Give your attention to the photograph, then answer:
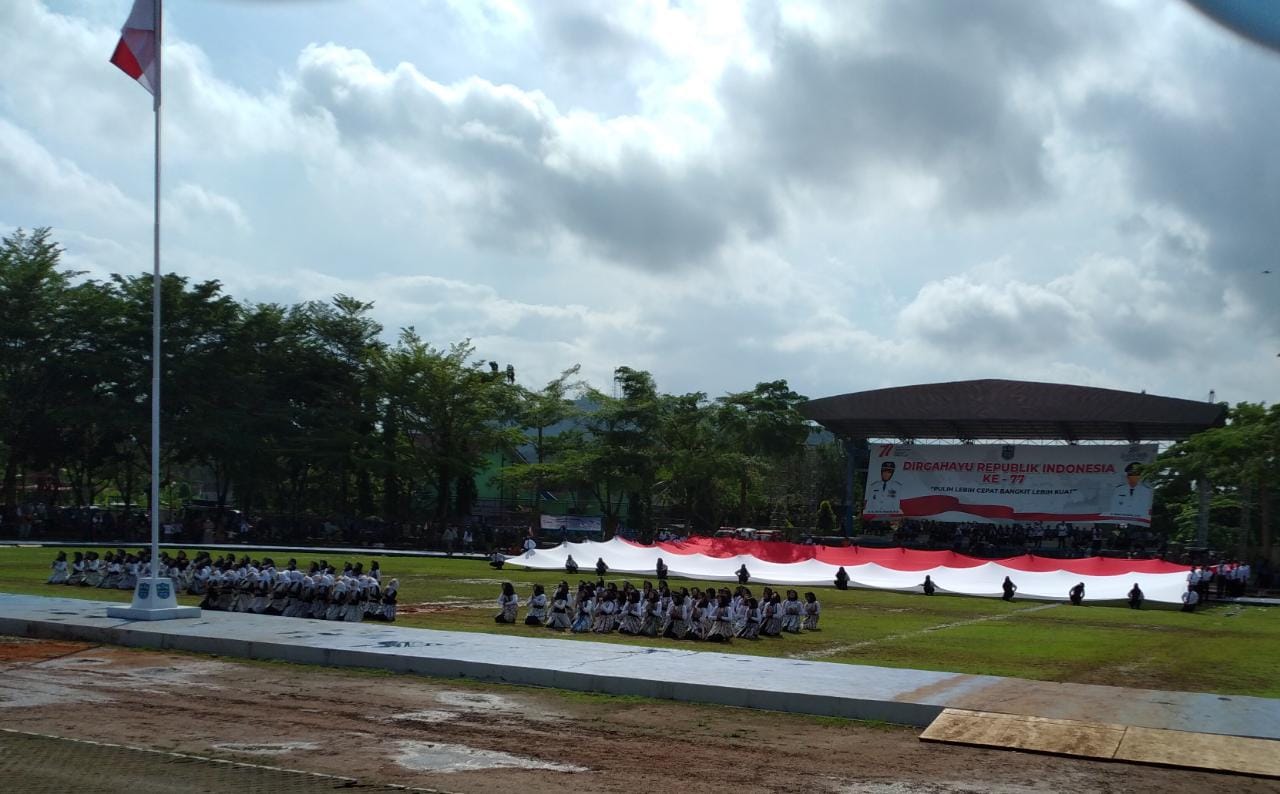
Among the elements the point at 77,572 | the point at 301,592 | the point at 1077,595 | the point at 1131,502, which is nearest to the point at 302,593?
the point at 301,592

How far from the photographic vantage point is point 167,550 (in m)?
48.6

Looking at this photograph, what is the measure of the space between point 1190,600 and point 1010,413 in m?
20.1

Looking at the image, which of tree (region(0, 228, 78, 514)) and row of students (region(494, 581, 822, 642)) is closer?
row of students (region(494, 581, 822, 642))

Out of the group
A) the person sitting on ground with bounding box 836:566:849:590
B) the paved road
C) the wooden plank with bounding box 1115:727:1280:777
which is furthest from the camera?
the person sitting on ground with bounding box 836:566:849:590

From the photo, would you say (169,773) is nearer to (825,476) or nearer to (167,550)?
(167,550)

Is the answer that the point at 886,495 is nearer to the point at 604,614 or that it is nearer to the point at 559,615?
the point at 604,614

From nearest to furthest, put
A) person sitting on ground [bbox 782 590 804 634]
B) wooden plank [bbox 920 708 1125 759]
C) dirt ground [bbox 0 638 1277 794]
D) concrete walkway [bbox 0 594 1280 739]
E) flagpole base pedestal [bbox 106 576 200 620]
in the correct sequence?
dirt ground [bbox 0 638 1277 794] → wooden plank [bbox 920 708 1125 759] → concrete walkway [bbox 0 594 1280 739] → flagpole base pedestal [bbox 106 576 200 620] → person sitting on ground [bbox 782 590 804 634]

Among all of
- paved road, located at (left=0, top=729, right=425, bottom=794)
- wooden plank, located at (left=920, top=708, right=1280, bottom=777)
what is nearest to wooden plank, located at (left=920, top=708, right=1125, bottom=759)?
wooden plank, located at (left=920, top=708, right=1280, bottom=777)

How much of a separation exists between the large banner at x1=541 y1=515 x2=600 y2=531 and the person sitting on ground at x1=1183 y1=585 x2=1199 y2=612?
107 ft

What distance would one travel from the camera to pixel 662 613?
24.6m

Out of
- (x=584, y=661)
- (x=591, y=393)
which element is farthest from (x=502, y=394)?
(x=584, y=661)

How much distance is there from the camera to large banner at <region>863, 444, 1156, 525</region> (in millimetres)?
53812

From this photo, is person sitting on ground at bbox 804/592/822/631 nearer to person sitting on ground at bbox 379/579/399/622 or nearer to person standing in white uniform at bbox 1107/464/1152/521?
person sitting on ground at bbox 379/579/399/622

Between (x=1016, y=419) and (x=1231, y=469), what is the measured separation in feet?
38.2
